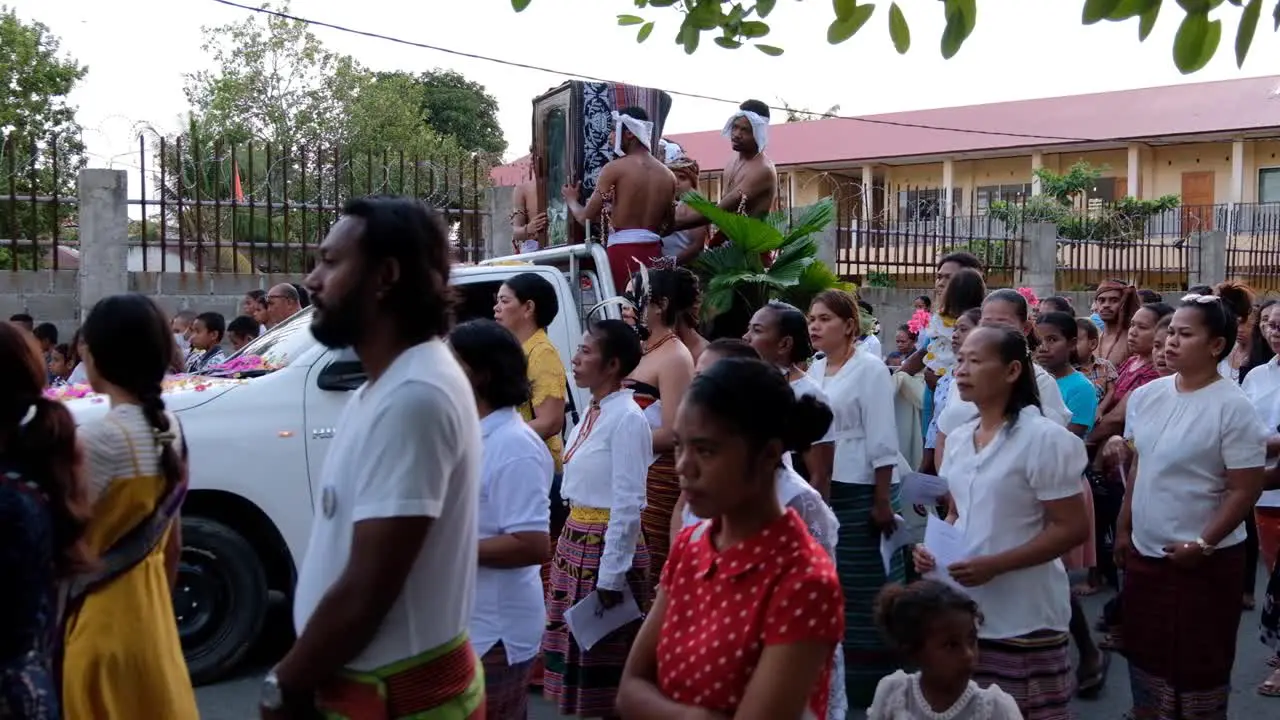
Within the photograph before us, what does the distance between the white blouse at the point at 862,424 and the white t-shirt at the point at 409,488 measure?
3.19 metres

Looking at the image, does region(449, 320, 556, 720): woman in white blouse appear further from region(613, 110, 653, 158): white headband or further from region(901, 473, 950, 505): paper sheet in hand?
region(613, 110, 653, 158): white headband

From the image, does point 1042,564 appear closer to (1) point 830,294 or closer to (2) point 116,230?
(1) point 830,294

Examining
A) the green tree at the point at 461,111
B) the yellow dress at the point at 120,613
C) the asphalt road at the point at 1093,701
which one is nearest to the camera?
the yellow dress at the point at 120,613

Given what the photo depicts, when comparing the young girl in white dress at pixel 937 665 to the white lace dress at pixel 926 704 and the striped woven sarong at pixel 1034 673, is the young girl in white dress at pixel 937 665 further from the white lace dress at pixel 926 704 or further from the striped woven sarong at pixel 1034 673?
the striped woven sarong at pixel 1034 673

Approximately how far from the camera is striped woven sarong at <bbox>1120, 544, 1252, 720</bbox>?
443 cm

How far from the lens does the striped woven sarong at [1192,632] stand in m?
4.43

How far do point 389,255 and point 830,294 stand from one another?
347 centimetres

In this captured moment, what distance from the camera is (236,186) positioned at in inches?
452

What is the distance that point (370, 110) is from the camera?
3338 centimetres

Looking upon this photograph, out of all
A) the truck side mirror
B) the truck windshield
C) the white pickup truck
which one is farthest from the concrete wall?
the truck side mirror

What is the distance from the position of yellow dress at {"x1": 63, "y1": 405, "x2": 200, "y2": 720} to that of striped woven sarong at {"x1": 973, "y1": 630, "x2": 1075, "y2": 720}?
238cm

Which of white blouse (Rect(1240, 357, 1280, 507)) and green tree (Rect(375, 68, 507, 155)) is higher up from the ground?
green tree (Rect(375, 68, 507, 155))

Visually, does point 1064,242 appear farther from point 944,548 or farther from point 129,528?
point 129,528

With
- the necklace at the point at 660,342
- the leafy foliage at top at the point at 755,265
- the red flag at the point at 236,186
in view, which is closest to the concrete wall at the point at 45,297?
the red flag at the point at 236,186
